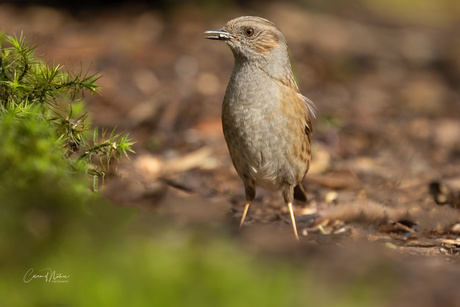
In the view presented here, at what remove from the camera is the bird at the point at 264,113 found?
489 cm

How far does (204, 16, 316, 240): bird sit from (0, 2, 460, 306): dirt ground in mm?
453

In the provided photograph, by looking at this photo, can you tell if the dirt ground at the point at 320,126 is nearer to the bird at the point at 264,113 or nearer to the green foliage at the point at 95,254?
the green foliage at the point at 95,254

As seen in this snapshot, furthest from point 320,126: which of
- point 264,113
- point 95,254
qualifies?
point 95,254

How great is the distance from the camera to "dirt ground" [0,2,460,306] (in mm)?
4383

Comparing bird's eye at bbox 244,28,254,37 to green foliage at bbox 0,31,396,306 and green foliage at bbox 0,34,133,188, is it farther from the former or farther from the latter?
green foliage at bbox 0,31,396,306

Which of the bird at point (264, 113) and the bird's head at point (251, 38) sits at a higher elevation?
the bird's head at point (251, 38)

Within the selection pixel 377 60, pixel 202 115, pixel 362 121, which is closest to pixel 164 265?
pixel 202 115

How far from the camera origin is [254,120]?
192 inches

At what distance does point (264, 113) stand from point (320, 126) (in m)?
3.01

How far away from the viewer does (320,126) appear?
7754 mm

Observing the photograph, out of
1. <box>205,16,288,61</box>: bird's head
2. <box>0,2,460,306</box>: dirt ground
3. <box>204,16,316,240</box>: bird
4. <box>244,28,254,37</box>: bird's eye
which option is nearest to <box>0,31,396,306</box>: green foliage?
<box>0,2,460,306</box>: dirt ground

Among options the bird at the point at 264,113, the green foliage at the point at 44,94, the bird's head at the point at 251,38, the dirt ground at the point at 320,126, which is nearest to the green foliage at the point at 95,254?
the green foliage at the point at 44,94

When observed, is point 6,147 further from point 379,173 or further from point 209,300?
point 379,173

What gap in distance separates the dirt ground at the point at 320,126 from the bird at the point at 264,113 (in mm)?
453
